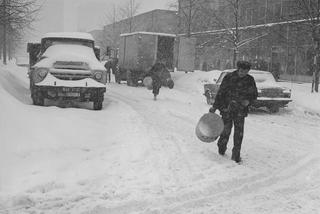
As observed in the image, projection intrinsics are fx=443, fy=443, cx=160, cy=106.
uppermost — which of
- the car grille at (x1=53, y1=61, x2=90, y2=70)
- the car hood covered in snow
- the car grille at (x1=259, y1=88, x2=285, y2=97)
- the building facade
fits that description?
the building facade

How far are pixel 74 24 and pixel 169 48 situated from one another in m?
129

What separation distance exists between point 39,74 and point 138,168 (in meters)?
6.16

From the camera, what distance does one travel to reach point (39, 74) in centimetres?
1166

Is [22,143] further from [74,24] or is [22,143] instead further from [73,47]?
[74,24]

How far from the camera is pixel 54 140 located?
736cm

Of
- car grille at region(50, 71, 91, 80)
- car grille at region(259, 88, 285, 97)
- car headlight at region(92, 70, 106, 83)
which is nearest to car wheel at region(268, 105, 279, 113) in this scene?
car grille at region(259, 88, 285, 97)

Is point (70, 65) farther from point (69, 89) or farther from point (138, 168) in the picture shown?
point (138, 168)

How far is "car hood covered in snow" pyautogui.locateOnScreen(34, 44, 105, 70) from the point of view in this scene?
39.6 feet

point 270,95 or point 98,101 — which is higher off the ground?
point 270,95

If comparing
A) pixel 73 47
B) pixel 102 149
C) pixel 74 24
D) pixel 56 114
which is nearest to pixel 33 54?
pixel 73 47

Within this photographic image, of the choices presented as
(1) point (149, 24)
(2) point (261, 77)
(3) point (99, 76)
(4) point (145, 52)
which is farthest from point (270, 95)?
(1) point (149, 24)

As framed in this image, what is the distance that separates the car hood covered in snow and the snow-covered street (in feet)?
6.81

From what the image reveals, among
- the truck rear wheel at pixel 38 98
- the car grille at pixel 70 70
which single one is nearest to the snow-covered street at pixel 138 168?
the truck rear wheel at pixel 38 98

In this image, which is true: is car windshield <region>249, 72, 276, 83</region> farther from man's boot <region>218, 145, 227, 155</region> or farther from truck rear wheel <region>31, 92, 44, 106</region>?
man's boot <region>218, 145, 227, 155</region>
